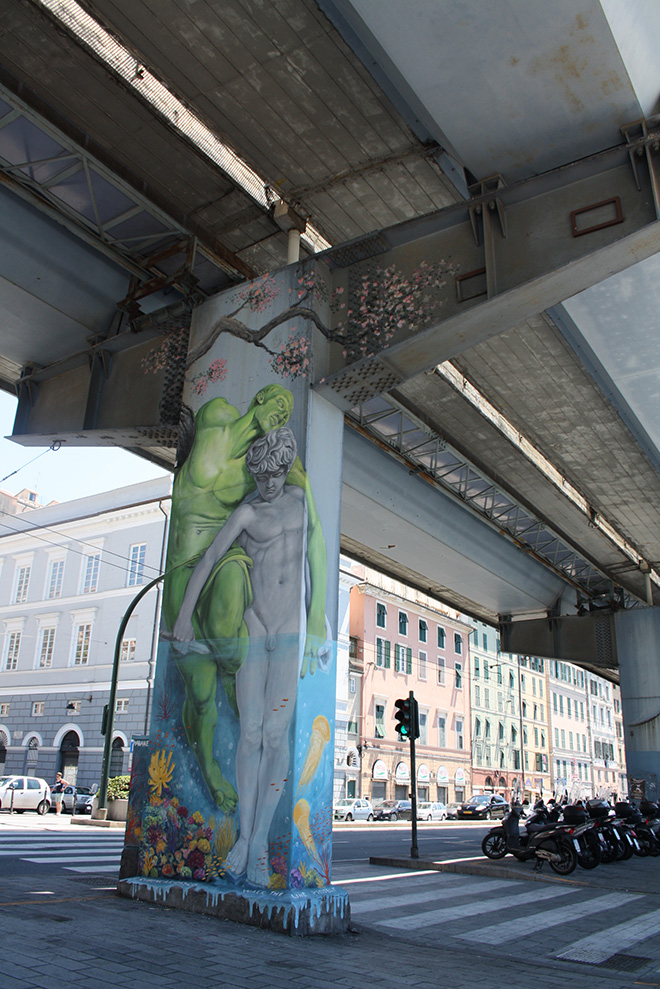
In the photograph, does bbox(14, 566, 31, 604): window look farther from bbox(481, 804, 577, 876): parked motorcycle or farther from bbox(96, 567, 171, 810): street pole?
bbox(481, 804, 577, 876): parked motorcycle

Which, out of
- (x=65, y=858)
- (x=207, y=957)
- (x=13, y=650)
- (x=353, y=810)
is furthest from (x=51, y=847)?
(x=13, y=650)

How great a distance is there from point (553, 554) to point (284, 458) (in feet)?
51.2

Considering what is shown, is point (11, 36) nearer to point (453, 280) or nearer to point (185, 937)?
point (453, 280)

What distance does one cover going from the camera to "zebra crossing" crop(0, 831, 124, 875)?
10375 mm

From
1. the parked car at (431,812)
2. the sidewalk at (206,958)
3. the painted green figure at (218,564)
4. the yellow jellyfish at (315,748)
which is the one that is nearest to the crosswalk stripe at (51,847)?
the sidewalk at (206,958)

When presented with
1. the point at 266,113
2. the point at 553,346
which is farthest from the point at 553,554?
the point at 266,113

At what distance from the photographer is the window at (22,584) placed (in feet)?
139

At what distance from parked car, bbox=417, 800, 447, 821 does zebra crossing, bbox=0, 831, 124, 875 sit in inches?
1058

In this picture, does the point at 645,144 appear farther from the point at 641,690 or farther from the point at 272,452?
the point at 641,690

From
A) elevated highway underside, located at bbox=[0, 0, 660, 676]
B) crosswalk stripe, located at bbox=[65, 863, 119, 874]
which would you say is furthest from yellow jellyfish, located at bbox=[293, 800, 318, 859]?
crosswalk stripe, located at bbox=[65, 863, 119, 874]

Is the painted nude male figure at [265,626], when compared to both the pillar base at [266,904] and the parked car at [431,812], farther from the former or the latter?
the parked car at [431,812]

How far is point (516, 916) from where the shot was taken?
337 inches

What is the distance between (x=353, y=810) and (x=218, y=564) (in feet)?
107

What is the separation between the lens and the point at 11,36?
7758 millimetres
